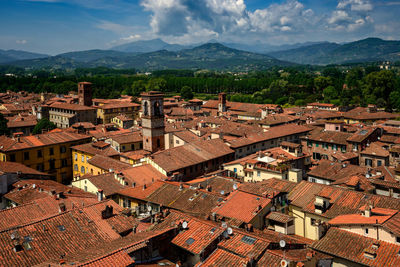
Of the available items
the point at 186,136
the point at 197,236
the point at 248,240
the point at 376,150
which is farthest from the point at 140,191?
the point at 376,150

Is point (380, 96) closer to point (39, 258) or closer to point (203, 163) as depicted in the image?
point (203, 163)

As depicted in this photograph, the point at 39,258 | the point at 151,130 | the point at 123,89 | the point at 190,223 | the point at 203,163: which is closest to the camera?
the point at 39,258

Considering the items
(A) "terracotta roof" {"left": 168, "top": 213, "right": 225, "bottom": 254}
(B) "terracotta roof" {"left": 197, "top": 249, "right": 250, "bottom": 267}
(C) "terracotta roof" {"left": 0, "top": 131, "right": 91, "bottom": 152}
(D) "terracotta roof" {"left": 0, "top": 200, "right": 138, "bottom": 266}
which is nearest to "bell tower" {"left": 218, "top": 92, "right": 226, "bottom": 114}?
(C) "terracotta roof" {"left": 0, "top": 131, "right": 91, "bottom": 152}

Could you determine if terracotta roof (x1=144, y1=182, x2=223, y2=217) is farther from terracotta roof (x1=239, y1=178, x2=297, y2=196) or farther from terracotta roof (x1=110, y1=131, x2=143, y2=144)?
terracotta roof (x1=110, y1=131, x2=143, y2=144)

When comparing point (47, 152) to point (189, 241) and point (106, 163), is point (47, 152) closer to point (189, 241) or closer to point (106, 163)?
point (106, 163)

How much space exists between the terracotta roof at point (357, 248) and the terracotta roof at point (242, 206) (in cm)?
451

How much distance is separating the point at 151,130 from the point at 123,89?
134 metres

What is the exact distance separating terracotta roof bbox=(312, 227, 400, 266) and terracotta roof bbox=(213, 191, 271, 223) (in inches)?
178

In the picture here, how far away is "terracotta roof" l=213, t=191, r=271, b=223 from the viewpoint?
2295 centimetres

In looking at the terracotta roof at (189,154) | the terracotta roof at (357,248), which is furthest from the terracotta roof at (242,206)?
the terracotta roof at (189,154)

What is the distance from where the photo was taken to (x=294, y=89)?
148375 millimetres

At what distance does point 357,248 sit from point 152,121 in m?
33.5

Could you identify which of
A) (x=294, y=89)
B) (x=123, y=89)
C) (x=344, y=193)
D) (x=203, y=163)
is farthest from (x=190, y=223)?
(x=123, y=89)

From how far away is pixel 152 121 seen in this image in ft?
158
